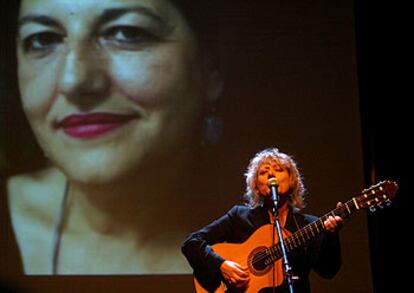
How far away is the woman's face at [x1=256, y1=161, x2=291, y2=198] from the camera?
9.82 ft

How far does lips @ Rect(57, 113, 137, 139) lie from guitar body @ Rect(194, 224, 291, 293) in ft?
4.28

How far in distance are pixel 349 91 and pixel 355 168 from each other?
0.53 m

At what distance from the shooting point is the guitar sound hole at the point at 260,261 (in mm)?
2987

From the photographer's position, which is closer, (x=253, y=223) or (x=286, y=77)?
(x=253, y=223)

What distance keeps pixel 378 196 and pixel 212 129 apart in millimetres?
1575

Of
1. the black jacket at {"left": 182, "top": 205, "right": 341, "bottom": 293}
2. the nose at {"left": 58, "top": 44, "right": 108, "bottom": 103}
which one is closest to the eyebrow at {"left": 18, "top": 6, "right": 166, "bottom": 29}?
the nose at {"left": 58, "top": 44, "right": 108, "bottom": 103}

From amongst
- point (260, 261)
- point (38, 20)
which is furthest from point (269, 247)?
point (38, 20)

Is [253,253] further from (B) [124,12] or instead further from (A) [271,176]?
(B) [124,12]

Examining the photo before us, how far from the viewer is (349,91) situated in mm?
4113

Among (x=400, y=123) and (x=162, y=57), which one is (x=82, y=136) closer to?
(x=162, y=57)

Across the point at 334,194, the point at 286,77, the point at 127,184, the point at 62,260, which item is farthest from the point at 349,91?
the point at 62,260

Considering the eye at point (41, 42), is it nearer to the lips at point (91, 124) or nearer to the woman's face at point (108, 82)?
the woman's face at point (108, 82)

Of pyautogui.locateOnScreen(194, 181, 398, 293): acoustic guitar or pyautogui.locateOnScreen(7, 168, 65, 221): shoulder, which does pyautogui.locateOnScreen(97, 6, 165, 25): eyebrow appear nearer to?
pyautogui.locateOnScreen(7, 168, 65, 221): shoulder

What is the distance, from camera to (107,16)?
163 inches
